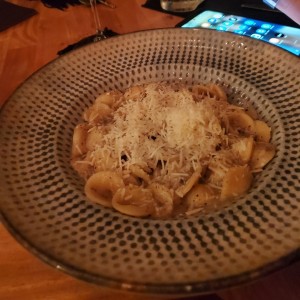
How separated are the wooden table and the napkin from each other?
32mm

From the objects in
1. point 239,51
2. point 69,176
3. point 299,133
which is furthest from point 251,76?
point 69,176

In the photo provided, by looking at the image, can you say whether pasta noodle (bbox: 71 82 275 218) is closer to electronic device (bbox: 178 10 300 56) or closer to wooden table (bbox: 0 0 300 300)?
wooden table (bbox: 0 0 300 300)

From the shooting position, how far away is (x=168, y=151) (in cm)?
75

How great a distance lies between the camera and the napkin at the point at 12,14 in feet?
4.67

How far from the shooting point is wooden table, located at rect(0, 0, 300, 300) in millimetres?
599

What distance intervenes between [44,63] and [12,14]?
42 cm

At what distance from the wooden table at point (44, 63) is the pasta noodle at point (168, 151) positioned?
0.14m

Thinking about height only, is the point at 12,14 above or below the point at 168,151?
above

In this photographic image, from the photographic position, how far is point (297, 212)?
567 millimetres

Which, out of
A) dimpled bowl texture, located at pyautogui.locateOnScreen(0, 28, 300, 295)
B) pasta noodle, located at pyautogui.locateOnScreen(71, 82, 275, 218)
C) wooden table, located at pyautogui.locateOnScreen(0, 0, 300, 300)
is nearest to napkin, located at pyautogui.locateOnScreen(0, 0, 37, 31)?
wooden table, located at pyautogui.locateOnScreen(0, 0, 300, 300)

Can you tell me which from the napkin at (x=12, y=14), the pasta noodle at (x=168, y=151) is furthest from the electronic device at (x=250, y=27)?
the napkin at (x=12, y=14)

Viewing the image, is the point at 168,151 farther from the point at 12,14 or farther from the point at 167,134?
the point at 12,14

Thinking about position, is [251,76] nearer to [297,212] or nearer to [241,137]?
[241,137]

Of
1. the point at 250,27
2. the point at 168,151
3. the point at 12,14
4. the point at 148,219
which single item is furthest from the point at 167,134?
the point at 12,14
